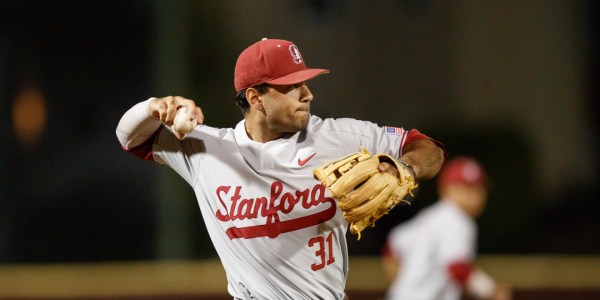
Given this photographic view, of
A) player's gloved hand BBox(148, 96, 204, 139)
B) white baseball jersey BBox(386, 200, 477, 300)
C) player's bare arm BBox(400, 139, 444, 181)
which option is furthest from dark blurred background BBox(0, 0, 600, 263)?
player's gloved hand BBox(148, 96, 204, 139)

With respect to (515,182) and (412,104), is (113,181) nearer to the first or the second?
(412,104)

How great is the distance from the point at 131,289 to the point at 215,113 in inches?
49.5

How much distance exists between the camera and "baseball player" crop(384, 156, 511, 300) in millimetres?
4504

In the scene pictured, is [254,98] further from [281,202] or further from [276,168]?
[281,202]

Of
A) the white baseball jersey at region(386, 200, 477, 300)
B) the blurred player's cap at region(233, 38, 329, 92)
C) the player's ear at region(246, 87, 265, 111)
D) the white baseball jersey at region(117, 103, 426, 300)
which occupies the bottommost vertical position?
the white baseball jersey at region(386, 200, 477, 300)

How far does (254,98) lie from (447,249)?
2059 mm

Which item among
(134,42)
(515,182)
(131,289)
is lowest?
(131,289)

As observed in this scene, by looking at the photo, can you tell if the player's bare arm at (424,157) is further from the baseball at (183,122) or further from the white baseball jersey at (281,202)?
the baseball at (183,122)

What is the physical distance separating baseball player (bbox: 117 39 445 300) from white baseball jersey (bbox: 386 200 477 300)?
1.77m

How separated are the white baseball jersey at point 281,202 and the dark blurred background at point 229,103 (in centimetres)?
300

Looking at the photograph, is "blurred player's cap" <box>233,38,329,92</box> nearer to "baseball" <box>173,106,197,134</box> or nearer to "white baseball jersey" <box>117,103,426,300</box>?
"white baseball jersey" <box>117,103,426,300</box>

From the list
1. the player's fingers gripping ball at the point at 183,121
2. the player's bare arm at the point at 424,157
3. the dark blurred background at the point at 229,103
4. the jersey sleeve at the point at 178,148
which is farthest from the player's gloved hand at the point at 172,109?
the dark blurred background at the point at 229,103

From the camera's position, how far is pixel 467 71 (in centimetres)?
605

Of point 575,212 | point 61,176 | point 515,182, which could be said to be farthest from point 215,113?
point 575,212
